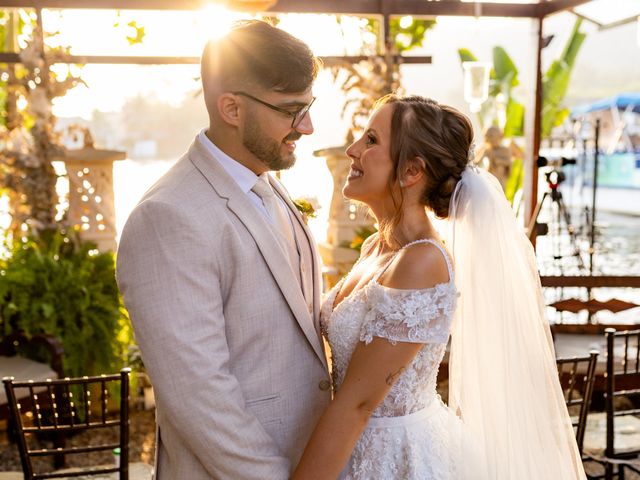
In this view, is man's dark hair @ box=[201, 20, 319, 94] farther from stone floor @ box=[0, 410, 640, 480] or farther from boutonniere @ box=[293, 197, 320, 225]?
stone floor @ box=[0, 410, 640, 480]

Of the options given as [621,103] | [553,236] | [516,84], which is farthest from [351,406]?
[621,103]

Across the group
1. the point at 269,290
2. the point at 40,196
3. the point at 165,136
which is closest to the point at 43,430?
the point at 269,290

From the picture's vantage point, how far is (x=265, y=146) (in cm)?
167

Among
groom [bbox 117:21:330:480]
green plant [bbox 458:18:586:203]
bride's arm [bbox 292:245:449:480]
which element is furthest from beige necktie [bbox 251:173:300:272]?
green plant [bbox 458:18:586:203]

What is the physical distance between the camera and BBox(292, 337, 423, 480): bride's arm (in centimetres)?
168

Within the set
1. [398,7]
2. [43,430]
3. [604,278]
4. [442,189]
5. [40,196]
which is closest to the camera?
[442,189]

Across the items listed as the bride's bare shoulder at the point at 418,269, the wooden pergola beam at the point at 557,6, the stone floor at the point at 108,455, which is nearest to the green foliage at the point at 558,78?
the wooden pergola beam at the point at 557,6

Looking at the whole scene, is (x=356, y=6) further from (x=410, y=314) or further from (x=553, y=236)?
(x=410, y=314)

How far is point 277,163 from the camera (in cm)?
171

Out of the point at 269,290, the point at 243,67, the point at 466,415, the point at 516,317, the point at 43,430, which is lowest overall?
the point at 43,430

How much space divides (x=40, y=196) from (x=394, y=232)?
3.80 m

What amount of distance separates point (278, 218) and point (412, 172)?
384 mm

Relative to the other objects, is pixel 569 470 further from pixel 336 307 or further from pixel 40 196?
pixel 40 196

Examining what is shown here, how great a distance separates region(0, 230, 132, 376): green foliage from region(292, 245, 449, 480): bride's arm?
3.39 meters
